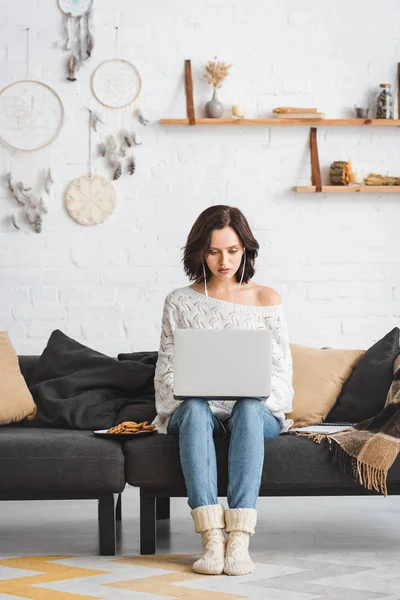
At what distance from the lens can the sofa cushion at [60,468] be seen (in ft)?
9.50

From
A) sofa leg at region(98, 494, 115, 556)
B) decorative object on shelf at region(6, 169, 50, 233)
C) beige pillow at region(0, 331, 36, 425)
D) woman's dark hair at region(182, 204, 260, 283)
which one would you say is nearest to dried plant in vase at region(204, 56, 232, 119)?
decorative object on shelf at region(6, 169, 50, 233)

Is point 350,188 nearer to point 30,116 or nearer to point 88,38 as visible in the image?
point 88,38

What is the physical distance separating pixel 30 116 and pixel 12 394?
161 cm

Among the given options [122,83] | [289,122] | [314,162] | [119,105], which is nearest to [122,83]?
[122,83]

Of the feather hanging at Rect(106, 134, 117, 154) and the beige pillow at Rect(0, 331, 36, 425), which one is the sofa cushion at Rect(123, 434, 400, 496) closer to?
the beige pillow at Rect(0, 331, 36, 425)

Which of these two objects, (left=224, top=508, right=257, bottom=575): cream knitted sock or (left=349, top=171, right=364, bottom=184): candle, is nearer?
(left=224, top=508, right=257, bottom=575): cream knitted sock

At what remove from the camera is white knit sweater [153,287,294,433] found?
3080mm

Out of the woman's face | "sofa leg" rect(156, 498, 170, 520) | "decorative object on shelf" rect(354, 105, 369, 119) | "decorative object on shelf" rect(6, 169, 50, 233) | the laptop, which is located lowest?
"sofa leg" rect(156, 498, 170, 520)

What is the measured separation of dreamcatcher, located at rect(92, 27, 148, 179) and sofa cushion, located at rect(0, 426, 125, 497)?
1854mm

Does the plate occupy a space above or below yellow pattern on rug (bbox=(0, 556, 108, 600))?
above

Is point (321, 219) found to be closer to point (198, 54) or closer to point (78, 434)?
point (198, 54)

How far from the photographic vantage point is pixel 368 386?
3.41 metres

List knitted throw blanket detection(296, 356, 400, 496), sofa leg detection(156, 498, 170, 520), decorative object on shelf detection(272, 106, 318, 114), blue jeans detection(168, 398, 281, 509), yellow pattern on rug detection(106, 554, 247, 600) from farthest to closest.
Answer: decorative object on shelf detection(272, 106, 318, 114)
sofa leg detection(156, 498, 170, 520)
knitted throw blanket detection(296, 356, 400, 496)
blue jeans detection(168, 398, 281, 509)
yellow pattern on rug detection(106, 554, 247, 600)

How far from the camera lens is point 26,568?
2.71 meters
